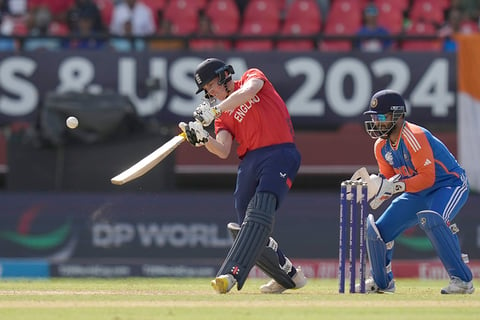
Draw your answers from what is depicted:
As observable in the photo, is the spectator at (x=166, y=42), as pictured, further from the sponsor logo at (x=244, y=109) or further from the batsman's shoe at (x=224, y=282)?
the batsman's shoe at (x=224, y=282)

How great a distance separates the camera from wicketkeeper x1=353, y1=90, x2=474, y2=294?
A: 26.8 ft

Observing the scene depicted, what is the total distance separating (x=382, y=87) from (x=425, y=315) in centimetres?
719

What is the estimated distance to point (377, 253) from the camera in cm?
838

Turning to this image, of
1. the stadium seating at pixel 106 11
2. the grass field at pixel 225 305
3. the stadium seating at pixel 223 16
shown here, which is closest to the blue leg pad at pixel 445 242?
the grass field at pixel 225 305

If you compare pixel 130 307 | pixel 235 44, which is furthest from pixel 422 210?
pixel 235 44

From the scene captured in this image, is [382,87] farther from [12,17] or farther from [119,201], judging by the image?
[12,17]

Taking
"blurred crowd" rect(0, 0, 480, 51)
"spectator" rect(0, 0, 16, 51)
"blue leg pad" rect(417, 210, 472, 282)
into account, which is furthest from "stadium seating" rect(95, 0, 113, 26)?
"blue leg pad" rect(417, 210, 472, 282)

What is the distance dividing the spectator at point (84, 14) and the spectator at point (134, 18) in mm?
204

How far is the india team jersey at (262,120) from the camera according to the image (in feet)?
26.9

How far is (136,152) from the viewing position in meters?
13.2

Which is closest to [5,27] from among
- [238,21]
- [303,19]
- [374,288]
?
[238,21]

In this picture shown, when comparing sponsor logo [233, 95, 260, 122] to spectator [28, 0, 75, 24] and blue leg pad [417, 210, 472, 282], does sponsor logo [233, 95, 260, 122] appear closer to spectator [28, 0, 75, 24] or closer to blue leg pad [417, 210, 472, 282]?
blue leg pad [417, 210, 472, 282]

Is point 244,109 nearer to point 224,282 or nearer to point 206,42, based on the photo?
point 224,282

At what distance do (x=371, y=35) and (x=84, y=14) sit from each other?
3.61 metres
